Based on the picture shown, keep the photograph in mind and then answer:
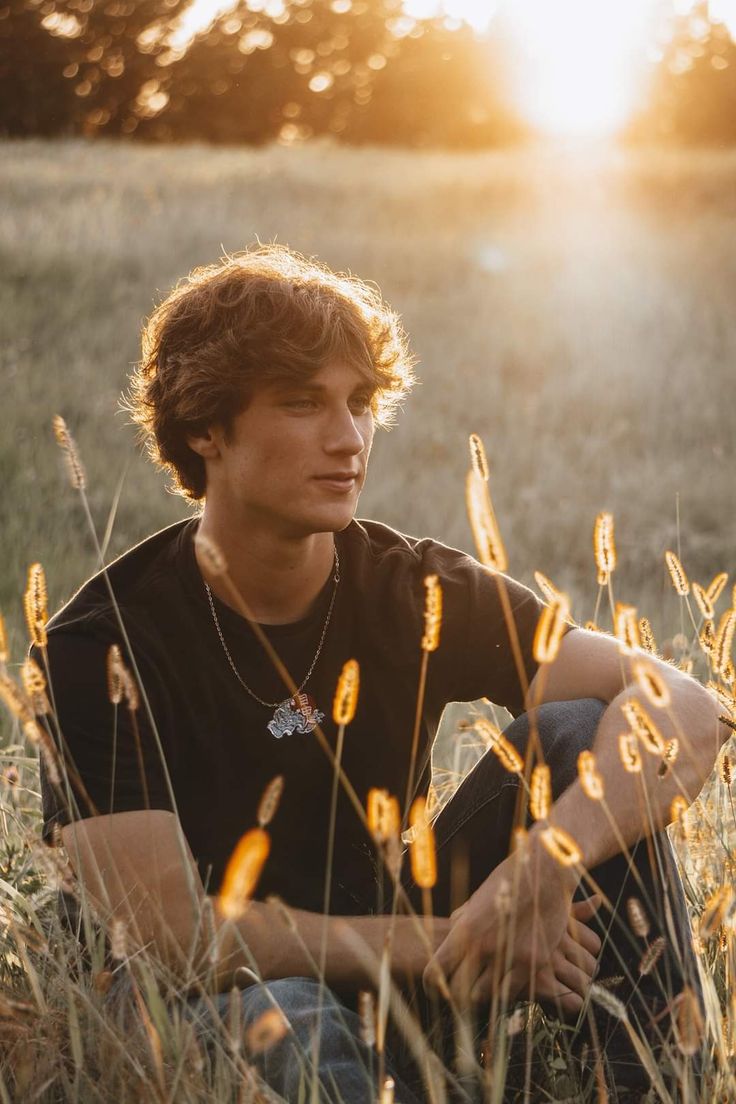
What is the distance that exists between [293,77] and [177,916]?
122 ft

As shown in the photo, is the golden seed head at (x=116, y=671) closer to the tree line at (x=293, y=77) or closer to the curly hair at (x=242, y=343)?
the curly hair at (x=242, y=343)

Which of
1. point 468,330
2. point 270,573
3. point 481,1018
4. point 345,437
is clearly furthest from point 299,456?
point 468,330

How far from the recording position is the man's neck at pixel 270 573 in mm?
2703

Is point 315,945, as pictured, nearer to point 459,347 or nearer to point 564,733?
point 564,733

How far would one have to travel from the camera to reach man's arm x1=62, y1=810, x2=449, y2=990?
85.4 inches

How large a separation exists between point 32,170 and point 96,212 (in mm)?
3635

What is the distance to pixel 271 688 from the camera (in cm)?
264

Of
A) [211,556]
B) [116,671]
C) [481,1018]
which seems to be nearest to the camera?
[211,556]

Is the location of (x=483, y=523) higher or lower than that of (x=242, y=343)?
lower

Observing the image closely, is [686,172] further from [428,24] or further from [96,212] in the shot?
[428,24]

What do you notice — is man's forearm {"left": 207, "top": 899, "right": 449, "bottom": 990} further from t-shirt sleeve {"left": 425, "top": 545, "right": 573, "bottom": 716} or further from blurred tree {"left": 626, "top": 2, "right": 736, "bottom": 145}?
blurred tree {"left": 626, "top": 2, "right": 736, "bottom": 145}

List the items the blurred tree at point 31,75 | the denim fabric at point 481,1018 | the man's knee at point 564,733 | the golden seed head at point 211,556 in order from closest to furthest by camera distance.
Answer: the golden seed head at point 211,556, the denim fabric at point 481,1018, the man's knee at point 564,733, the blurred tree at point 31,75

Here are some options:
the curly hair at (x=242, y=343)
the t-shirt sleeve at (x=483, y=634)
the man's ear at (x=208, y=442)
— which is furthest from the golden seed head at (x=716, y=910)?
the man's ear at (x=208, y=442)

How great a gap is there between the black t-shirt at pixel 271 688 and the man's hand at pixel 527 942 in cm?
53
